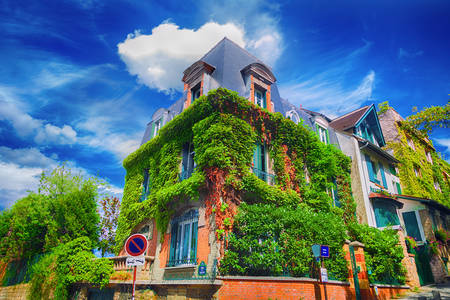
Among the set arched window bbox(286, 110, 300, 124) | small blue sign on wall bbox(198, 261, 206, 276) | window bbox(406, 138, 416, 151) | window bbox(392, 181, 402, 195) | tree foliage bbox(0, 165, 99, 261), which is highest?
window bbox(406, 138, 416, 151)

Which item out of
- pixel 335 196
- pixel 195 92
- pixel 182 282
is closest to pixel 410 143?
pixel 335 196

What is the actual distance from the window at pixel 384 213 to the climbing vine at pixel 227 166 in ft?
5.67

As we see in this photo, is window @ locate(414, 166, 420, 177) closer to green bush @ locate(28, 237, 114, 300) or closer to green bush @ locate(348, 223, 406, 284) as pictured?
green bush @ locate(348, 223, 406, 284)

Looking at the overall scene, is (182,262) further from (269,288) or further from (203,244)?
(269,288)

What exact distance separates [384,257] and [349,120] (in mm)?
11619

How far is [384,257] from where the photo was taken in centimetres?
1102

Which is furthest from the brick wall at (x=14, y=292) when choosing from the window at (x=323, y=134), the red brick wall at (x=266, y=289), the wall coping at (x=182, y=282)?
the window at (x=323, y=134)

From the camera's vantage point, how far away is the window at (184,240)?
10533 mm

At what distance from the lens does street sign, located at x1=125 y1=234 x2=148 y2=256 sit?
6.80 metres

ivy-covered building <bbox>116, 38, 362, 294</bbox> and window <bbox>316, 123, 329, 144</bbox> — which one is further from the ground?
window <bbox>316, 123, 329, 144</bbox>

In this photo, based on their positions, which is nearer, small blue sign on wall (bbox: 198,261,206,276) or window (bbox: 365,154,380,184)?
small blue sign on wall (bbox: 198,261,206,276)

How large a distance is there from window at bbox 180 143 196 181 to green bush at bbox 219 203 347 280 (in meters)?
3.41

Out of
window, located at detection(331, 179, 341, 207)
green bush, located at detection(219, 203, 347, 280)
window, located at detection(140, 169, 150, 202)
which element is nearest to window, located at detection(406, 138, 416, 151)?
window, located at detection(331, 179, 341, 207)

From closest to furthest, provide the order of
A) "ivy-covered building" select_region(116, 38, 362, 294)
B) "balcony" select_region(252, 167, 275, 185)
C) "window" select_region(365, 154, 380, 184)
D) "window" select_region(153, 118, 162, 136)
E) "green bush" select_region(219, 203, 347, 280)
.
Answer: "green bush" select_region(219, 203, 347, 280), "ivy-covered building" select_region(116, 38, 362, 294), "balcony" select_region(252, 167, 275, 185), "window" select_region(153, 118, 162, 136), "window" select_region(365, 154, 380, 184)
